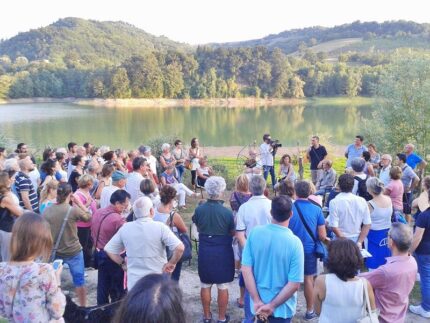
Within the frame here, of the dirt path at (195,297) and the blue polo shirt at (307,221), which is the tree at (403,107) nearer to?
the dirt path at (195,297)

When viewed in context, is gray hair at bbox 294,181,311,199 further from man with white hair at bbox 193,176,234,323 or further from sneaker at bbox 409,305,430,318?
sneaker at bbox 409,305,430,318

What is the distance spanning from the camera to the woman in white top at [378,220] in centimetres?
452

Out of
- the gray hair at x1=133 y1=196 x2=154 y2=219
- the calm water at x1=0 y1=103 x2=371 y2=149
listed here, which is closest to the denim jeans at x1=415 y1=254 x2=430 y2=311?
the gray hair at x1=133 y1=196 x2=154 y2=219

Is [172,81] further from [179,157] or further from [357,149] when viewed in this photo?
[357,149]

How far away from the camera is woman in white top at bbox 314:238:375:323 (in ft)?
8.31

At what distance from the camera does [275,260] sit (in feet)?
9.71

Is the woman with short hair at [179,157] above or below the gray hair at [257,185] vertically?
below

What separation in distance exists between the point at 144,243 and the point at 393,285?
1.97 m

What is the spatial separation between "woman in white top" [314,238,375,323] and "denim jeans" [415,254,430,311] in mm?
1955

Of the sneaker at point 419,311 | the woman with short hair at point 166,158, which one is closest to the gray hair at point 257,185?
the sneaker at point 419,311

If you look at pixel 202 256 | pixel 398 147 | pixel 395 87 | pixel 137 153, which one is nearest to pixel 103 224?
pixel 202 256

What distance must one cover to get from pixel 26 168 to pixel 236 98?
8087cm

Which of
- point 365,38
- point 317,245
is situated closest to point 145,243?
point 317,245

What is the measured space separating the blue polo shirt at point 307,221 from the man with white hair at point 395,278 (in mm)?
992
